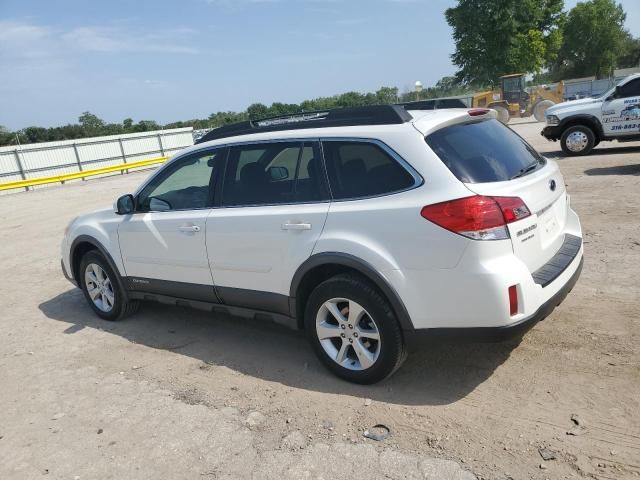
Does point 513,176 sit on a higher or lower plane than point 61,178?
higher

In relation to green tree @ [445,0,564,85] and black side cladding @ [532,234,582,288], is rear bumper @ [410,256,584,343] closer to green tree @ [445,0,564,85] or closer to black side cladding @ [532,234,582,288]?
black side cladding @ [532,234,582,288]

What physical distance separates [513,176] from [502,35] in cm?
5422

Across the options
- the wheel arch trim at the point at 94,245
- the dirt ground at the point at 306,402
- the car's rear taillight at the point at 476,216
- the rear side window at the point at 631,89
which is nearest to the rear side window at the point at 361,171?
the car's rear taillight at the point at 476,216

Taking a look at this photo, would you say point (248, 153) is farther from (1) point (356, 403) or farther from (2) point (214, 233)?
(1) point (356, 403)

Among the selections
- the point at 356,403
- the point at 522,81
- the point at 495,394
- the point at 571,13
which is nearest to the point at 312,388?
the point at 356,403

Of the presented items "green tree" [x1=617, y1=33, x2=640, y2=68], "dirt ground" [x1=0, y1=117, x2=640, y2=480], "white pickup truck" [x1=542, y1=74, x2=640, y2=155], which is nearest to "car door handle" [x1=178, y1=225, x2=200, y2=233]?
"dirt ground" [x1=0, y1=117, x2=640, y2=480]

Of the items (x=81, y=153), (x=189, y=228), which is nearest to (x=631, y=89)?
(x=189, y=228)

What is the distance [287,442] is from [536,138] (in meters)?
18.4

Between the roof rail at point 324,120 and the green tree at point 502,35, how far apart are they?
52489 millimetres

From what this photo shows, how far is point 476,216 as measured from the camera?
117 inches

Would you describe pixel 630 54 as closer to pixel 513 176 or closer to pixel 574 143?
pixel 574 143

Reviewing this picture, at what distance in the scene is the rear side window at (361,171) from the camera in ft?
10.8

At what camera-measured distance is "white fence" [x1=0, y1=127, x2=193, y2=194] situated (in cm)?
2422

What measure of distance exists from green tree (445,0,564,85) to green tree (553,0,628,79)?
20275 millimetres
